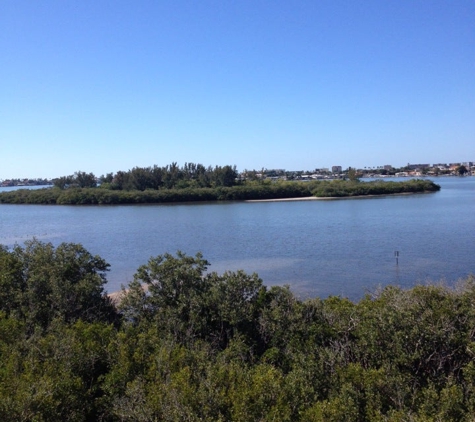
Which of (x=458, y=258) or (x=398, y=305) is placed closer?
(x=398, y=305)

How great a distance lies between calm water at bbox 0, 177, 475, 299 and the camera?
24.7m

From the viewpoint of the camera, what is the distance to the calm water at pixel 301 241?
24703 millimetres

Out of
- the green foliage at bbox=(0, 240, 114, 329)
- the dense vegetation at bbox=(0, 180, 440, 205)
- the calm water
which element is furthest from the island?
the green foliage at bbox=(0, 240, 114, 329)

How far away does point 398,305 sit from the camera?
36.5 feet

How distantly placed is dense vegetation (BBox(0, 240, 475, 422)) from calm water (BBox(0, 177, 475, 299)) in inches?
215

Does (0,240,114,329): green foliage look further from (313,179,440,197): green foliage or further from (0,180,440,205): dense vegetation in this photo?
(313,179,440,197): green foliage

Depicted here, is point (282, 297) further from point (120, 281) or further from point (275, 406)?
point (120, 281)

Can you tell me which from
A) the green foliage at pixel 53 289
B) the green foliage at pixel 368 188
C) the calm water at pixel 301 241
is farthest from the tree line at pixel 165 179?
the green foliage at pixel 53 289

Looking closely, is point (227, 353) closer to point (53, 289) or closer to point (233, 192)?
point (53, 289)

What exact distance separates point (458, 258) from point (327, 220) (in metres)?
22.5

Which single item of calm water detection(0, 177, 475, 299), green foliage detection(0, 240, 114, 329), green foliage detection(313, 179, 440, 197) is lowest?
calm water detection(0, 177, 475, 299)

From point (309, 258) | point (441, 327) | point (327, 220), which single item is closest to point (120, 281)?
point (309, 258)

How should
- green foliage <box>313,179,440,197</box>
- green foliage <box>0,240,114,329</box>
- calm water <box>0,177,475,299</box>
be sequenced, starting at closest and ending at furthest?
green foliage <box>0,240,114,329</box> → calm water <box>0,177,475,299</box> → green foliage <box>313,179,440,197</box>

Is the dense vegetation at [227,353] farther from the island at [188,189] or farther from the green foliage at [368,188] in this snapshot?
the green foliage at [368,188]
